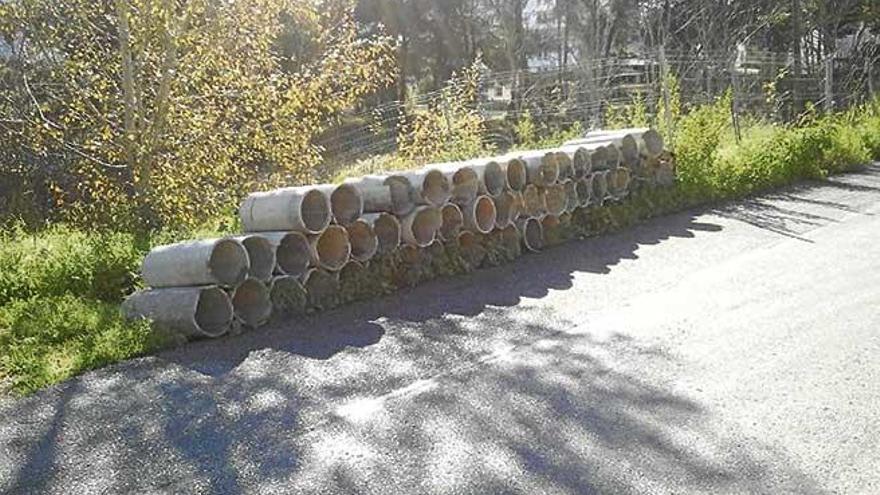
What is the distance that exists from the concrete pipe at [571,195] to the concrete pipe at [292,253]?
10.1 ft

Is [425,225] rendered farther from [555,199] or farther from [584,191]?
[584,191]

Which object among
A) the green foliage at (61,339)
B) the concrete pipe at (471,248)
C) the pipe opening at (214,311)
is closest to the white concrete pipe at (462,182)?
the concrete pipe at (471,248)

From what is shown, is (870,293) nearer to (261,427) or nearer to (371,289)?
(371,289)

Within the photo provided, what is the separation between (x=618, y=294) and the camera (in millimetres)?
5352

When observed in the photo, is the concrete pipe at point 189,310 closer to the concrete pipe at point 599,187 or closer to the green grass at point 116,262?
the green grass at point 116,262

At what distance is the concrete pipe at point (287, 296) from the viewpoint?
494 centimetres

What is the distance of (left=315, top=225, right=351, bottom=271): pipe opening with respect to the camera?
5270 millimetres

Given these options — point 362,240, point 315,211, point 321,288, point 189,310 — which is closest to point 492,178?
point 362,240

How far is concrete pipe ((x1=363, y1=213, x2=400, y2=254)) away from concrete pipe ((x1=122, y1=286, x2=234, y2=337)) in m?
1.35

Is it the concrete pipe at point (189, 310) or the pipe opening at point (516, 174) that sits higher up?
the pipe opening at point (516, 174)

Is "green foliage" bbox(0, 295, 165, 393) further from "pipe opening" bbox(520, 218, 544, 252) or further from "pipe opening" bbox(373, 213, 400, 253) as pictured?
"pipe opening" bbox(520, 218, 544, 252)

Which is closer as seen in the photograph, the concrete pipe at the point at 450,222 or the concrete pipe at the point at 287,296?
the concrete pipe at the point at 287,296

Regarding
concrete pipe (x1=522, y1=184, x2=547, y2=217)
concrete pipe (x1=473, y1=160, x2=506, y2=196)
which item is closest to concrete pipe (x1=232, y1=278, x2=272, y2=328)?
concrete pipe (x1=473, y1=160, x2=506, y2=196)

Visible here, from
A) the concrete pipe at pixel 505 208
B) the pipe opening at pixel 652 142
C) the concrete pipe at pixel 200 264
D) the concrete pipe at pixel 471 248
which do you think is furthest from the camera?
the pipe opening at pixel 652 142
